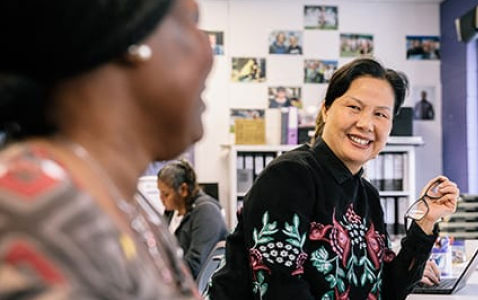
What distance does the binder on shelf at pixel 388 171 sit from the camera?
4.25 metres

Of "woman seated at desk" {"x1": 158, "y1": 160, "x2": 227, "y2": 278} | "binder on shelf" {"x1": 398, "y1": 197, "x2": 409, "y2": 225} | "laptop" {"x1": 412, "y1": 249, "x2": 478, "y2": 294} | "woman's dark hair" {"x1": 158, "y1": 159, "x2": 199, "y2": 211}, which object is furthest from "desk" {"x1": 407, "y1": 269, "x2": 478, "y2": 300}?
"binder on shelf" {"x1": 398, "y1": 197, "x2": 409, "y2": 225}

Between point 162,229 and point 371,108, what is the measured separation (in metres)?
0.99

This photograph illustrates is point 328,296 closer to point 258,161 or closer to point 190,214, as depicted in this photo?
point 190,214

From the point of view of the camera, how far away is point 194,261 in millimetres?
3186

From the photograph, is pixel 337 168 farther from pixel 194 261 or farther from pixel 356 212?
pixel 194 261

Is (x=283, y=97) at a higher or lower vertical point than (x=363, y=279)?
higher

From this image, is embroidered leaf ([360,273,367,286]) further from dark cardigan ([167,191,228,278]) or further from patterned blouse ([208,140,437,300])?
dark cardigan ([167,191,228,278])

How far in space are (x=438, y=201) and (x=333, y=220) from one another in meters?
0.40

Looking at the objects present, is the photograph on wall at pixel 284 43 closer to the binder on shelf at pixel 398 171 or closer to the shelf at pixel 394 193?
the binder on shelf at pixel 398 171

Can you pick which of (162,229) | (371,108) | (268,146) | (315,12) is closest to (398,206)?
(268,146)

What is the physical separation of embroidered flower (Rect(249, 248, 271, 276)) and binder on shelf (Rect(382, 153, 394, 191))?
3.19 metres

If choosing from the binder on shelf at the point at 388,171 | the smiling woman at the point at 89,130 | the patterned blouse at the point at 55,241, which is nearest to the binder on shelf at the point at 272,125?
the binder on shelf at the point at 388,171

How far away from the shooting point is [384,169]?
427 centimetres

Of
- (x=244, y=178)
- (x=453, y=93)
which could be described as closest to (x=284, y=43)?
(x=244, y=178)
